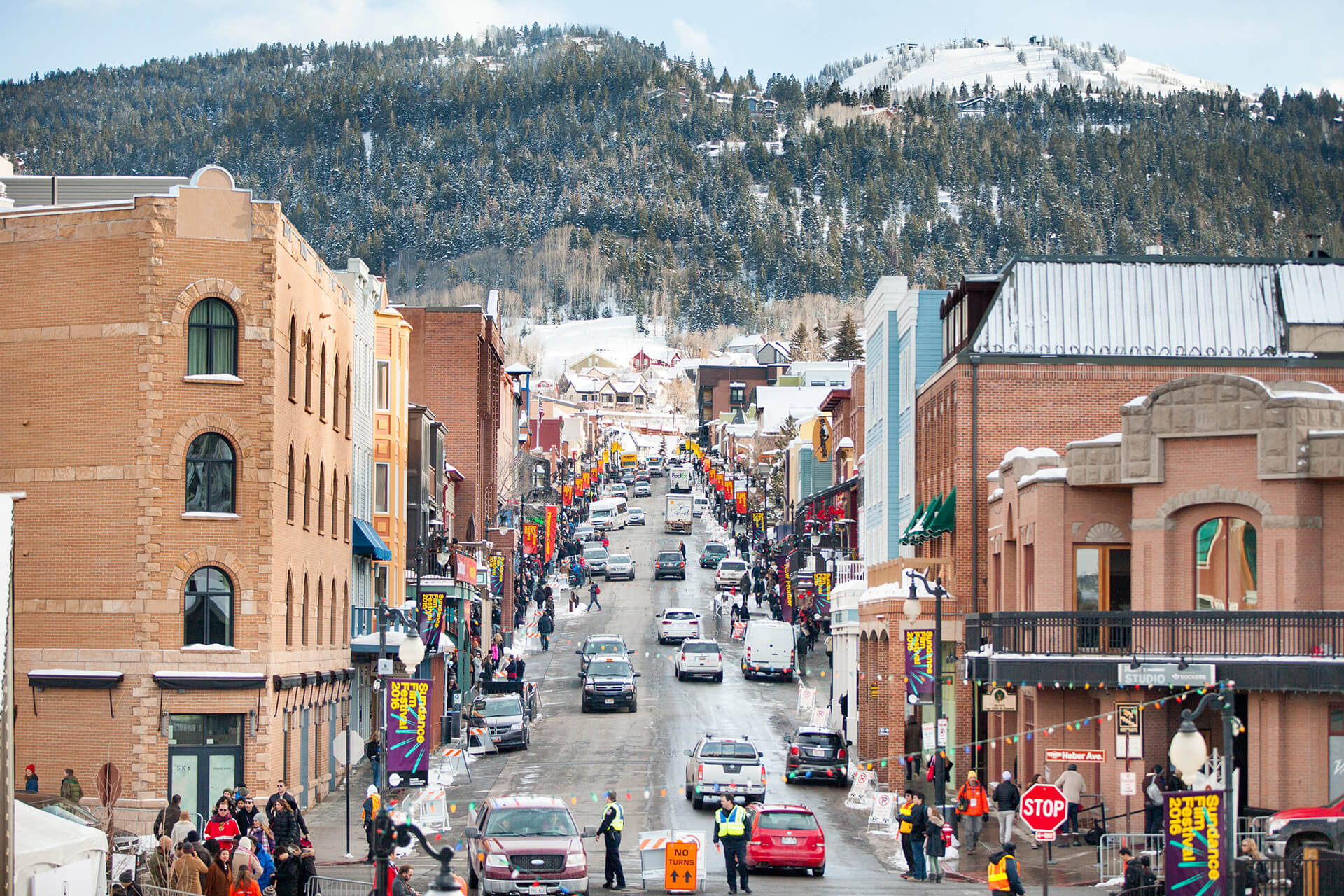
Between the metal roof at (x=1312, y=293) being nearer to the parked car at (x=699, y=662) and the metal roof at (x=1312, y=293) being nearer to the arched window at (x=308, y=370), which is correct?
the arched window at (x=308, y=370)

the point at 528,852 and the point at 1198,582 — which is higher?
the point at 1198,582

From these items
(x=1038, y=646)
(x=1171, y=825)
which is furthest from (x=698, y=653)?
(x=1171, y=825)

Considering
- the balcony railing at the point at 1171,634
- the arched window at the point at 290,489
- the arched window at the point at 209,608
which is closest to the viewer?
the balcony railing at the point at 1171,634

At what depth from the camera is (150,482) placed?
34.9m

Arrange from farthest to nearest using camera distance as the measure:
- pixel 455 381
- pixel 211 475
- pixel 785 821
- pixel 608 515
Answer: pixel 608 515 → pixel 455 381 → pixel 211 475 → pixel 785 821

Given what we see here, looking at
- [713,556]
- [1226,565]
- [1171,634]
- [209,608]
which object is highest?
[713,556]

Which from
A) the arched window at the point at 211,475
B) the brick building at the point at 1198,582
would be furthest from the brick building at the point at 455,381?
the brick building at the point at 1198,582

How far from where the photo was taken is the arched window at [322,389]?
135ft

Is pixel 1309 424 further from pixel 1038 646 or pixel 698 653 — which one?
pixel 698 653

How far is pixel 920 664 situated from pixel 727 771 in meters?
4.84

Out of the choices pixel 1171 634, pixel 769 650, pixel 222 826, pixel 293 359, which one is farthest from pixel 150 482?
pixel 769 650

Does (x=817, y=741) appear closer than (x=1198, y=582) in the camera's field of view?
No

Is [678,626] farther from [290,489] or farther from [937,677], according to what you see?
[290,489]

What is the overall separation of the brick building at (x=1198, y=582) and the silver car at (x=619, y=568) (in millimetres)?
60202
